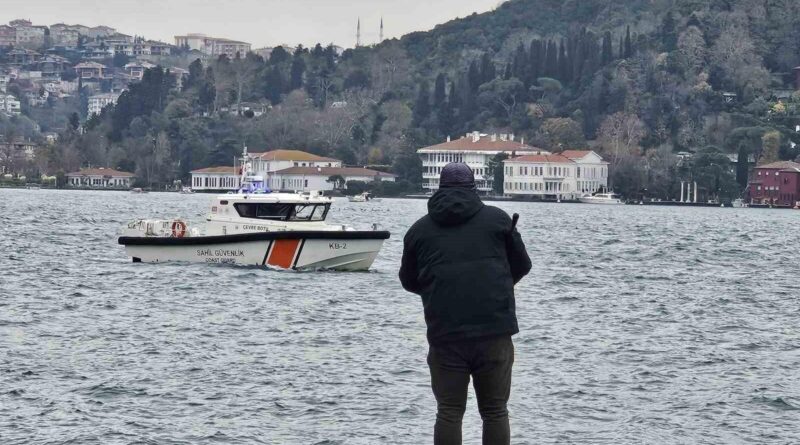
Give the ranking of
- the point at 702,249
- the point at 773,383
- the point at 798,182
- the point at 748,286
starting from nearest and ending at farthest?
the point at 773,383
the point at 748,286
the point at 702,249
the point at 798,182

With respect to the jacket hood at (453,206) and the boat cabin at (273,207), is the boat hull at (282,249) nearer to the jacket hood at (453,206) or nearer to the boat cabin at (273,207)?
the boat cabin at (273,207)

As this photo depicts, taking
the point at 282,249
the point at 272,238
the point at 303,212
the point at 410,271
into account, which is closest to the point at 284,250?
the point at 282,249

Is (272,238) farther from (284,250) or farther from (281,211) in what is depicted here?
(281,211)

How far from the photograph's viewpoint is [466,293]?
50.9 feet

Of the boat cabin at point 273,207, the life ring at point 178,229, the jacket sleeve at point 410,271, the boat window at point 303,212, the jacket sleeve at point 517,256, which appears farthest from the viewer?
the life ring at point 178,229

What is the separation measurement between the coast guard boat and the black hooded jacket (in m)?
31.9

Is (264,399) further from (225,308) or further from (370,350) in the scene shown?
(225,308)

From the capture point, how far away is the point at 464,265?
611 inches

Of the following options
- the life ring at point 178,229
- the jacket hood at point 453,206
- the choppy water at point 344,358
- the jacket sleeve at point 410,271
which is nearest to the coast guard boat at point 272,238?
the life ring at point 178,229

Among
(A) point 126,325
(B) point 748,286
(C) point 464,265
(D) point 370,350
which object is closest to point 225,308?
(A) point 126,325

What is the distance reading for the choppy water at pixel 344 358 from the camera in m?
22.9

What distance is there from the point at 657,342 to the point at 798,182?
171 m

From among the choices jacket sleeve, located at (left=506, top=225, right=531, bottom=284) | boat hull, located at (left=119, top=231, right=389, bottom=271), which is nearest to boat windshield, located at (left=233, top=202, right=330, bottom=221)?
boat hull, located at (left=119, top=231, right=389, bottom=271)

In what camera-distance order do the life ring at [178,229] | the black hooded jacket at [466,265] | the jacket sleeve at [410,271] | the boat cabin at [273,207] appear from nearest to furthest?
the black hooded jacket at [466,265]
the jacket sleeve at [410,271]
the boat cabin at [273,207]
the life ring at [178,229]
